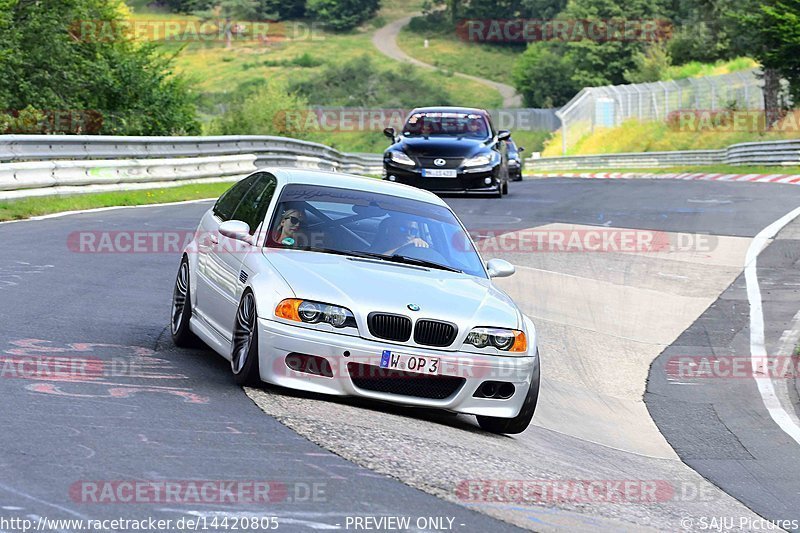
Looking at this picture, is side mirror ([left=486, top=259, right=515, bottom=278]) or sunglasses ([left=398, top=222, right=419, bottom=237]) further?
side mirror ([left=486, top=259, right=515, bottom=278])

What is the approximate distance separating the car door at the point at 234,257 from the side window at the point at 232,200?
122 mm

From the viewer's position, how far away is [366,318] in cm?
759

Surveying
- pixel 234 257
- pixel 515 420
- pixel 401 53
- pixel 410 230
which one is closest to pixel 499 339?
pixel 515 420

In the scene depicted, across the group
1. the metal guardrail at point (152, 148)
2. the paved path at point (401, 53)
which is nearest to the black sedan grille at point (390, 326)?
the metal guardrail at point (152, 148)

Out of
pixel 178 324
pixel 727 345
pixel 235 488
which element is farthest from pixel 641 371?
pixel 235 488

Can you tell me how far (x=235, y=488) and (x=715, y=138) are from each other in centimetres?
4861

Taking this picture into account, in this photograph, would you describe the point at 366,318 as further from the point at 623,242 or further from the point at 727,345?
the point at 623,242

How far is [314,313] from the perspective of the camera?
7629 millimetres

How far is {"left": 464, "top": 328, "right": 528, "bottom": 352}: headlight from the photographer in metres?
7.80

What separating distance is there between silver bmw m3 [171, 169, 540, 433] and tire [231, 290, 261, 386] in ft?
0.04

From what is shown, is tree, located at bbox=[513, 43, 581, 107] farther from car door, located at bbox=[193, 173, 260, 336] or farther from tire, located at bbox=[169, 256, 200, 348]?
tire, located at bbox=[169, 256, 200, 348]

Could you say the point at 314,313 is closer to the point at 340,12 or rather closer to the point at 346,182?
the point at 346,182

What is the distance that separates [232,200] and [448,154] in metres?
14.0

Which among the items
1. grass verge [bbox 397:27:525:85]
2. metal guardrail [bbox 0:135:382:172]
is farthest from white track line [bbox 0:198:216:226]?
grass verge [bbox 397:27:525:85]
